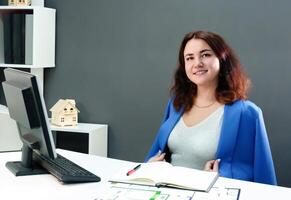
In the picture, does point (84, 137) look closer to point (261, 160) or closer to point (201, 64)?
point (201, 64)

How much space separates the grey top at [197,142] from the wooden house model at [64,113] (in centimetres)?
113

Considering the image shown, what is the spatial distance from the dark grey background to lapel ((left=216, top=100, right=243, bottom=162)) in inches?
29.4

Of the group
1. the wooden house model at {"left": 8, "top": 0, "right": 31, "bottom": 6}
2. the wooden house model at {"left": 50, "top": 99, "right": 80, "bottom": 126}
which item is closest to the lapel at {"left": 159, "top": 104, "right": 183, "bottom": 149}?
the wooden house model at {"left": 50, "top": 99, "right": 80, "bottom": 126}

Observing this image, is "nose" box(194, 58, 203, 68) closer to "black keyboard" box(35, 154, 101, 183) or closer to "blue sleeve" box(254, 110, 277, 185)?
"blue sleeve" box(254, 110, 277, 185)

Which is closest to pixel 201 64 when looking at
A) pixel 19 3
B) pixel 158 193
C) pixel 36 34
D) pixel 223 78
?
pixel 223 78

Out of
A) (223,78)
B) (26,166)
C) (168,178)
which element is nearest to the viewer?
(168,178)

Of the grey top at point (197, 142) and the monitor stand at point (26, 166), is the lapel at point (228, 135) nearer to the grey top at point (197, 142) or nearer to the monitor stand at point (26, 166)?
the grey top at point (197, 142)

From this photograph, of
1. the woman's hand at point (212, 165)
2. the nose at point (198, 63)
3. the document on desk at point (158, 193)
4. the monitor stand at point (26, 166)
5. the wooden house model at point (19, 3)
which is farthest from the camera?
the wooden house model at point (19, 3)

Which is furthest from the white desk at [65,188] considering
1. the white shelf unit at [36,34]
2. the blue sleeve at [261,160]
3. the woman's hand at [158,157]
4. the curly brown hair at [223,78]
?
the white shelf unit at [36,34]

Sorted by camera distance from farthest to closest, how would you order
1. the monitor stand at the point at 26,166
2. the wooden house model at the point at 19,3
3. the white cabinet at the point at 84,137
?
the wooden house model at the point at 19,3, the white cabinet at the point at 84,137, the monitor stand at the point at 26,166

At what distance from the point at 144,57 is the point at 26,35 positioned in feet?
2.96

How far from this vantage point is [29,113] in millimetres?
1453

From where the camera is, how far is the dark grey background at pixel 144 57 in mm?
2729

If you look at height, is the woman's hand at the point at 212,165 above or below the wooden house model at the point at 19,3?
below
